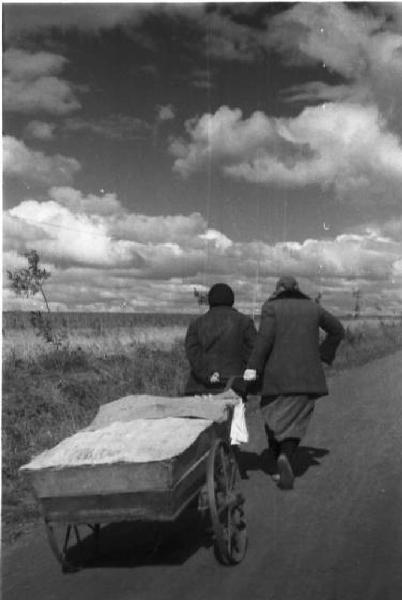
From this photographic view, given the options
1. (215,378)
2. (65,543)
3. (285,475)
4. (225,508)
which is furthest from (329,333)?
(65,543)

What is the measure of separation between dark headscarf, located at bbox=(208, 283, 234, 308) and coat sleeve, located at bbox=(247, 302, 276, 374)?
0.40 meters

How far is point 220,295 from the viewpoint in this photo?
7246 mm

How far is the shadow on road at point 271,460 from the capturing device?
7863mm

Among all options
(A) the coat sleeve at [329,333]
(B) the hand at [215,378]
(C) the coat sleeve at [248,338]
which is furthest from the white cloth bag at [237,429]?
(A) the coat sleeve at [329,333]

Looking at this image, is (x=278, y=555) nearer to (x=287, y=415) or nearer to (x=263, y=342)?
(x=287, y=415)

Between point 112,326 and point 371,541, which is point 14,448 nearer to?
point 371,541

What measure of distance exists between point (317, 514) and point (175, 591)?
189cm

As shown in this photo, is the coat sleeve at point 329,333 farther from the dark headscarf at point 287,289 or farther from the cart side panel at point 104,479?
the cart side panel at point 104,479

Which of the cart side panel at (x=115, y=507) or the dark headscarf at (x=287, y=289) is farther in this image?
the dark headscarf at (x=287, y=289)

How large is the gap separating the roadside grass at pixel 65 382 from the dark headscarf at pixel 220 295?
2459mm

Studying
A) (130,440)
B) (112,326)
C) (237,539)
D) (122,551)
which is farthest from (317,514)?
(112,326)

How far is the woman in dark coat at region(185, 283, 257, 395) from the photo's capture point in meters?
7.24

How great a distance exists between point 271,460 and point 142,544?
3057 mm

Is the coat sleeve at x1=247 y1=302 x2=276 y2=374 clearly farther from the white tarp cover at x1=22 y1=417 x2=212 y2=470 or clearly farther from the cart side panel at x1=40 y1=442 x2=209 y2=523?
the cart side panel at x1=40 y1=442 x2=209 y2=523
